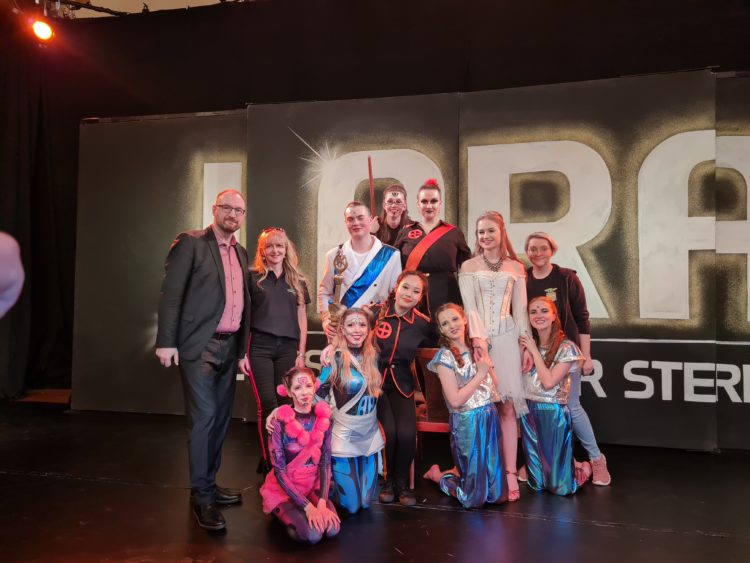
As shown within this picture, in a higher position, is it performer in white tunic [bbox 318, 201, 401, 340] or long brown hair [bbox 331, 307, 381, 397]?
performer in white tunic [bbox 318, 201, 401, 340]

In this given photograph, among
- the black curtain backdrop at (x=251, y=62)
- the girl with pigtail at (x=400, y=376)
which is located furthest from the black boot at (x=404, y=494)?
the black curtain backdrop at (x=251, y=62)

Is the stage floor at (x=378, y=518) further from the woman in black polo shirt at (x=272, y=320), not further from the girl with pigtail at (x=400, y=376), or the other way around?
the woman in black polo shirt at (x=272, y=320)

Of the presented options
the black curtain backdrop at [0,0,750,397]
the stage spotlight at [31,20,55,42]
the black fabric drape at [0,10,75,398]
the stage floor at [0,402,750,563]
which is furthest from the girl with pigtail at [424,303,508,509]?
the stage spotlight at [31,20,55,42]

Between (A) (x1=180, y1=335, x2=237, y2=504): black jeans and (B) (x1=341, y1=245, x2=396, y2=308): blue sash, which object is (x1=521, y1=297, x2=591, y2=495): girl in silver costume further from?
(A) (x1=180, y1=335, x2=237, y2=504): black jeans

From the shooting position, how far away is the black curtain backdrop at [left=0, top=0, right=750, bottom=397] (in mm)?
4953

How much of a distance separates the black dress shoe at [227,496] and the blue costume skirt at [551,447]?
1552mm

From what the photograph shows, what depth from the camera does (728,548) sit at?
2.65m

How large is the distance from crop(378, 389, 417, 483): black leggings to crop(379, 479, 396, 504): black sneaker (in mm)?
35

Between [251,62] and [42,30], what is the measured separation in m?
1.85

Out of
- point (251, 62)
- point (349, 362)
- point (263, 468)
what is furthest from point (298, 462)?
point (251, 62)

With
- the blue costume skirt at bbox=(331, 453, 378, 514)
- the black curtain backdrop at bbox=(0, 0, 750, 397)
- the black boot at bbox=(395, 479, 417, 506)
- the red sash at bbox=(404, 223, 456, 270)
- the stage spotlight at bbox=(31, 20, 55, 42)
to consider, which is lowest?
the black boot at bbox=(395, 479, 417, 506)

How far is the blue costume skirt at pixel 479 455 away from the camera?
3.19 meters

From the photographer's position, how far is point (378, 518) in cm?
299

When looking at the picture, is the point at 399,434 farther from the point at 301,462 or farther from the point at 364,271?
the point at 364,271
